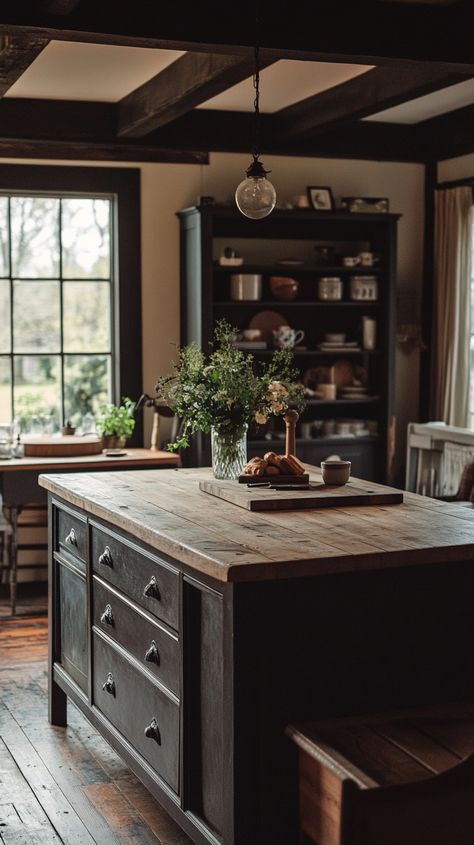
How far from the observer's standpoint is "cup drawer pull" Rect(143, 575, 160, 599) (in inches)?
121

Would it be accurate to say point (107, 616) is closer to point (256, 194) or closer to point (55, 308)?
point (256, 194)

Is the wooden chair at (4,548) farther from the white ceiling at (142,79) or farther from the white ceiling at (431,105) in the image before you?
the white ceiling at (431,105)

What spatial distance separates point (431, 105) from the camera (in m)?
6.39

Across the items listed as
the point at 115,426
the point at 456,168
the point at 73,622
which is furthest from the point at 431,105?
the point at 73,622

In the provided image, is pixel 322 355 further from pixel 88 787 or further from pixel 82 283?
pixel 88 787

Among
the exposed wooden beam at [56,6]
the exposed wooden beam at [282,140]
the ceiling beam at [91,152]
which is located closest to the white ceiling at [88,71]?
the ceiling beam at [91,152]

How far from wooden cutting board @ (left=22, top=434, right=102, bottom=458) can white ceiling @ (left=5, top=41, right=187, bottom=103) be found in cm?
193

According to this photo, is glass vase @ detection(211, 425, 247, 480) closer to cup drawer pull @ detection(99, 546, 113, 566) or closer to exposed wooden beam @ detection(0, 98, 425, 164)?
cup drawer pull @ detection(99, 546, 113, 566)

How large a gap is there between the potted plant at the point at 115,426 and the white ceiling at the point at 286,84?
72.9 inches

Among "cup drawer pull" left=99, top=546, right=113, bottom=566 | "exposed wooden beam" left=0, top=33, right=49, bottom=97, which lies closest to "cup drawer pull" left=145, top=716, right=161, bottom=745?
"cup drawer pull" left=99, top=546, right=113, bottom=566

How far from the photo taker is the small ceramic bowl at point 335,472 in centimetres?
379

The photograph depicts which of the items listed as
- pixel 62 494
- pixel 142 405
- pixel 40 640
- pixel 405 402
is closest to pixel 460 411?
pixel 405 402

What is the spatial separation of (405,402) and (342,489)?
12.0 ft

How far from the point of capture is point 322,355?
7027 mm
